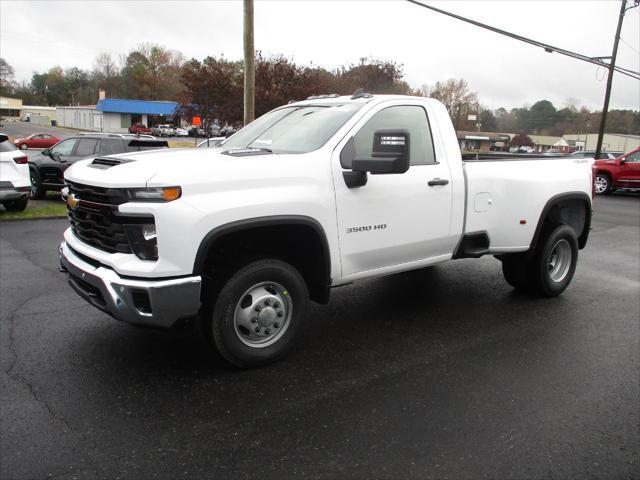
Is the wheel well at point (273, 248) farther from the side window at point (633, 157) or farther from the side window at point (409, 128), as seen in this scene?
the side window at point (633, 157)

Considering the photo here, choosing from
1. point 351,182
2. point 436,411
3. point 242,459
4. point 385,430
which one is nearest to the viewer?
point 242,459

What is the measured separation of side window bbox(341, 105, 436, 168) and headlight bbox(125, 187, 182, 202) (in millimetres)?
1662

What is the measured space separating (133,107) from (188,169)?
79290mm

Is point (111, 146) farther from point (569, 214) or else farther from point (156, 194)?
point (569, 214)

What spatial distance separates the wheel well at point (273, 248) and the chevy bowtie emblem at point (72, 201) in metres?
1.07

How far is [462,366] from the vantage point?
4.18 m

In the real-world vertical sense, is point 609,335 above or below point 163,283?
below

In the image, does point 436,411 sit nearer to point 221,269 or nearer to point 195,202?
point 221,269

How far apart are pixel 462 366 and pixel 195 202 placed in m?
2.45

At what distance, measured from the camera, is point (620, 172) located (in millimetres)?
19531

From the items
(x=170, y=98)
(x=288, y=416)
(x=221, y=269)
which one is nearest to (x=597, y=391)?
(x=288, y=416)

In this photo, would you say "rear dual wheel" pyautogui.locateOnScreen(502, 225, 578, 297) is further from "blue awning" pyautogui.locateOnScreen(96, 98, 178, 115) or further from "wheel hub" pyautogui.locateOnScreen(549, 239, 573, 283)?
"blue awning" pyautogui.locateOnScreen(96, 98, 178, 115)

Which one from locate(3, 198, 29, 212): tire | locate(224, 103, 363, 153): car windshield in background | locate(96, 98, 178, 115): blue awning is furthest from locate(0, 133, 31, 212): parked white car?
locate(96, 98, 178, 115): blue awning

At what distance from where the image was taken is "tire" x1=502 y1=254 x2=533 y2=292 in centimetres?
596
